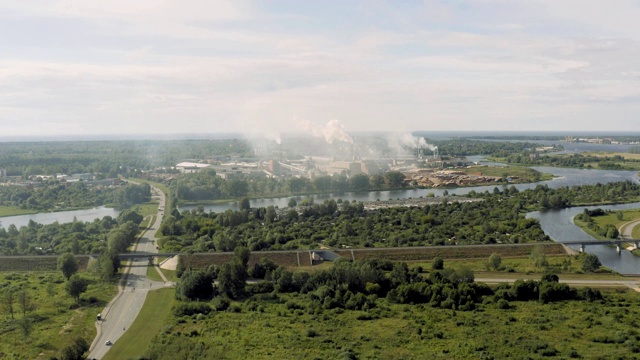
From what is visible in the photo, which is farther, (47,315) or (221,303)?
(221,303)

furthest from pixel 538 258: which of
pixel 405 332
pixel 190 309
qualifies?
pixel 190 309

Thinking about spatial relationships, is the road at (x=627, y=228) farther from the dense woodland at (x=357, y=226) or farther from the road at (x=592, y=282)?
the road at (x=592, y=282)

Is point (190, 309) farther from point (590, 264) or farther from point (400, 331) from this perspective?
point (590, 264)

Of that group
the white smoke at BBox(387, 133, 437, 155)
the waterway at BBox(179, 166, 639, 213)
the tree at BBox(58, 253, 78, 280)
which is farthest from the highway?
the white smoke at BBox(387, 133, 437, 155)

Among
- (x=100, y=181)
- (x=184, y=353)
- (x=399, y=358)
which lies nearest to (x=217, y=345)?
(x=184, y=353)

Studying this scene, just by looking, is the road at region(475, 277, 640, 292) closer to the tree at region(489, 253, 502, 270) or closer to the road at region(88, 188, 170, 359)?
the tree at region(489, 253, 502, 270)
